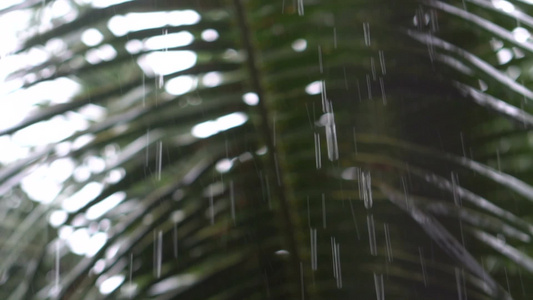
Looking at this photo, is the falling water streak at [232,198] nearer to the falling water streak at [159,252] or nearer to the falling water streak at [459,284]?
the falling water streak at [159,252]

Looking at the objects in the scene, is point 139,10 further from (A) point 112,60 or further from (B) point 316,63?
(B) point 316,63

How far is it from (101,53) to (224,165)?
0.20 m

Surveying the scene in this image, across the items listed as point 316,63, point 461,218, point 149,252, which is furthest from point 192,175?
point 461,218

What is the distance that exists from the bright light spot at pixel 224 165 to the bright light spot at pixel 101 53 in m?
0.18

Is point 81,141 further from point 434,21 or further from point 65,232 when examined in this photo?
point 434,21

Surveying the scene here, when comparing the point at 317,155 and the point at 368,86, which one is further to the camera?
the point at 317,155

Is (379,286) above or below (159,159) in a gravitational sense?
below

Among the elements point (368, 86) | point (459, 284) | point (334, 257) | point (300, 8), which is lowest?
point (459, 284)

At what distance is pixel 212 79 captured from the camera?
2.84ft

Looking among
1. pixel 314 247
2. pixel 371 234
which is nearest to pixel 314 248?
pixel 314 247

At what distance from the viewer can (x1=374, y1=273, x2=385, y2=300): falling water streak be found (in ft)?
2.59

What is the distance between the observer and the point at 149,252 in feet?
2.52

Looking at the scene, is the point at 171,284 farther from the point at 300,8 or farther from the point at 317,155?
the point at 300,8

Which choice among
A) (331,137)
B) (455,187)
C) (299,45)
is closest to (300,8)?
(299,45)
